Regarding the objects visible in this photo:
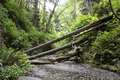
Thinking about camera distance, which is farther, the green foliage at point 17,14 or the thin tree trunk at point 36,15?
the thin tree trunk at point 36,15

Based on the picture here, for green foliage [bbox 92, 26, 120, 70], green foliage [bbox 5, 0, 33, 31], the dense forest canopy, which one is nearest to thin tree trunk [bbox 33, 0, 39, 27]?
the dense forest canopy

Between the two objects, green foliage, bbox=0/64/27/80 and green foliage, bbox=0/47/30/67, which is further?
green foliage, bbox=0/47/30/67

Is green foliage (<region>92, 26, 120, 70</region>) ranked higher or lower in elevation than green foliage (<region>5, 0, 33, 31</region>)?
lower

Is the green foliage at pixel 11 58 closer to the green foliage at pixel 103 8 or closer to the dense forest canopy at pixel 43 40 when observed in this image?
the dense forest canopy at pixel 43 40

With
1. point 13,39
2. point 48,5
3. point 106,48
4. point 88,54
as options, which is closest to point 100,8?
Answer: point 88,54

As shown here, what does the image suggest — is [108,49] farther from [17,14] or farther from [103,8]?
[17,14]

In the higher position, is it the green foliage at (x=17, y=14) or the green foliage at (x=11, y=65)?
the green foliage at (x=17, y=14)

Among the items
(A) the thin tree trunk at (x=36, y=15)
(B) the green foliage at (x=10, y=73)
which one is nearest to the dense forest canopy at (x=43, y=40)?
(B) the green foliage at (x=10, y=73)

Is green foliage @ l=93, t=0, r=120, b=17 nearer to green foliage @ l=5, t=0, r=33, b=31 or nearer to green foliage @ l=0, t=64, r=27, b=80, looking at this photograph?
green foliage @ l=5, t=0, r=33, b=31

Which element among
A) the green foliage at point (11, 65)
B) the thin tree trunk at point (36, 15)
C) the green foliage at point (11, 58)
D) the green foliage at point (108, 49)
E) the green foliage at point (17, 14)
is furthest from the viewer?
the thin tree trunk at point (36, 15)

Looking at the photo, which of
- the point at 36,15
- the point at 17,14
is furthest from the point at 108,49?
the point at 36,15

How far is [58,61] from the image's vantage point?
32.4 ft

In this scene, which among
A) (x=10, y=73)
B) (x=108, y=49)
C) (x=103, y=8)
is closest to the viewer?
(x=10, y=73)

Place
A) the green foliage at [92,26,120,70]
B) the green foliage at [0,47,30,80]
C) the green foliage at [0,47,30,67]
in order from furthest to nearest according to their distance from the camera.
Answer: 1. the green foliage at [92,26,120,70]
2. the green foliage at [0,47,30,67]
3. the green foliage at [0,47,30,80]
